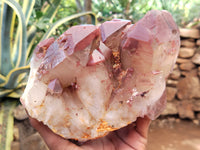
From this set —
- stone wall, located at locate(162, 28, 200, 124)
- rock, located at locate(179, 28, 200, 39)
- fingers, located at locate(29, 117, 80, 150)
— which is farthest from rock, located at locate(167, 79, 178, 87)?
fingers, located at locate(29, 117, 80, 150)

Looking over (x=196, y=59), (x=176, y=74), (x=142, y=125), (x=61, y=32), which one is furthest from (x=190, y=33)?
(x=142, y=125)

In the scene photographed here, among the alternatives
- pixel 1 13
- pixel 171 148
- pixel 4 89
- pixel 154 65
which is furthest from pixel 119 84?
pixel 171 148

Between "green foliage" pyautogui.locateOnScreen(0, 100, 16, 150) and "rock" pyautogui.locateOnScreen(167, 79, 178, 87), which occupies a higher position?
"green foliage" pyautogui.locateOnScreen(0, 100, 16, 150)

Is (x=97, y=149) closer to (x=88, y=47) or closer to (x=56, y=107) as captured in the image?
(x=56, y=107)

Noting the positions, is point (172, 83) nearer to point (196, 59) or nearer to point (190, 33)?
point (196, 59)

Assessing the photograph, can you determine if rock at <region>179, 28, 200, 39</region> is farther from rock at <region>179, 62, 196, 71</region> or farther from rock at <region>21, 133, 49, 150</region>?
rock at <region>21, 133, 49, 150</region>

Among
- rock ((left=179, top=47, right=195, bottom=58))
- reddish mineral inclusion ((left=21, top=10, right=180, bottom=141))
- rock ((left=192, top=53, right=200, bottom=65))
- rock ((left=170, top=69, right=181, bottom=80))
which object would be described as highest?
reddish mineral inclusion ((left=21, top=10, right=180, bottom=141))
